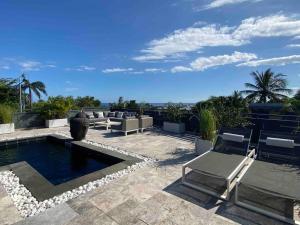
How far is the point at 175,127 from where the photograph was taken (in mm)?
8945

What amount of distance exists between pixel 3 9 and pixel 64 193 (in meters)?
10.1

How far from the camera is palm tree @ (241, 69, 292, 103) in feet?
61.3

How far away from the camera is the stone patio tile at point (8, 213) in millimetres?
2459

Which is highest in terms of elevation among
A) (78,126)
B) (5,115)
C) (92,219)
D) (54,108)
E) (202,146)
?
(54,108)

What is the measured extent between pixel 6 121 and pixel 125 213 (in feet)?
29.7

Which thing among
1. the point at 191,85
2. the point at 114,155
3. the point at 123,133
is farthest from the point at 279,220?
the point at 191,85

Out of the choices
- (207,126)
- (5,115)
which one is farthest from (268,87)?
(5,115)

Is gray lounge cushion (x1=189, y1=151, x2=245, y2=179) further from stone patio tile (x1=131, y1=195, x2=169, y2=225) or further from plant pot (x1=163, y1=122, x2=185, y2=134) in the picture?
plant pot (x1=163, y1=122, x2=185, y2=134)

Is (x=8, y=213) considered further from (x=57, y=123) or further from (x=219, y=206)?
(x=57, y=123)

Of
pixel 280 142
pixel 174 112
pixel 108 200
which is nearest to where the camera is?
pixel 108 200

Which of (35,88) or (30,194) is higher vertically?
(35,88)

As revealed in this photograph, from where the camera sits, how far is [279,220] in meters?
2.48

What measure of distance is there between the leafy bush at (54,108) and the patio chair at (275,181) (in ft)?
32.7

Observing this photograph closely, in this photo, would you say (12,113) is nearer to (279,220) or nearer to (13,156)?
(13,156)
